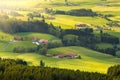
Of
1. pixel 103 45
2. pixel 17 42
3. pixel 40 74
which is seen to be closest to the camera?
pixel 40 74

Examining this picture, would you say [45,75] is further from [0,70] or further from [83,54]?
[83,54]

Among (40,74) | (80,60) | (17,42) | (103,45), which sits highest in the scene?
(40,74)

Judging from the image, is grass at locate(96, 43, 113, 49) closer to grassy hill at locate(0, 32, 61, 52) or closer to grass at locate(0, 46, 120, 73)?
grass at locate(0, 46, 120, 73)

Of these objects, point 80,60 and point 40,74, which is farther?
point 80,60

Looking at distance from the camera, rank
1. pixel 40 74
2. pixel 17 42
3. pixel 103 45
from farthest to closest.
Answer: pixel 103 45, pixel 17 42, pixel 40 74

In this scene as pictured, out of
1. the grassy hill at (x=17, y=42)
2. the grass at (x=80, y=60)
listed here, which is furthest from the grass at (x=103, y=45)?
the grassy hill at (x=17, y=42)

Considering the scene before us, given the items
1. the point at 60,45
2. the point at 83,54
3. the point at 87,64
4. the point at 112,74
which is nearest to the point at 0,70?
the point at 112,74

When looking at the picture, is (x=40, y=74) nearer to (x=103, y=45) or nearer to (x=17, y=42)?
(x=17, y=42)

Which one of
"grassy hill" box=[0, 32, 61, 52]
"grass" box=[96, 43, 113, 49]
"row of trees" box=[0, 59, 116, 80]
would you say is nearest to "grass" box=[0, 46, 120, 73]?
"grassy hill" box=[0, 32, 61, 52]

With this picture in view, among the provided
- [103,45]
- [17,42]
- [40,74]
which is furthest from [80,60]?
[40,74]

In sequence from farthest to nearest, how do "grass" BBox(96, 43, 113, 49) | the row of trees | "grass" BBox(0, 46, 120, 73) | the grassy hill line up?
"grass" BBox(96, 43, 113, 49), the grassy hill, "grass" BBox(0, 46, 120, 73), the row of trees

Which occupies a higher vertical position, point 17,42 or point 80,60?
point 17,42
